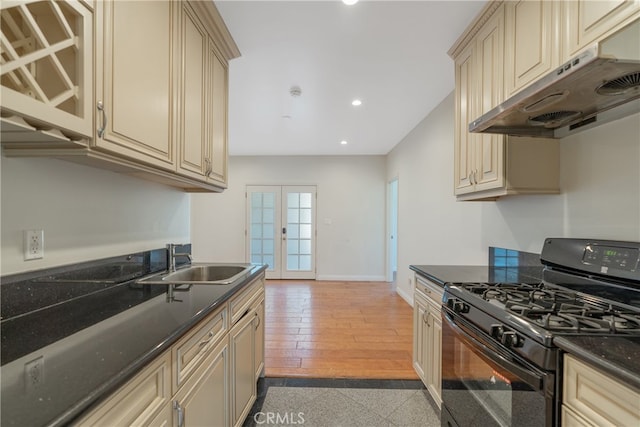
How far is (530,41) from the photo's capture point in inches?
56.4

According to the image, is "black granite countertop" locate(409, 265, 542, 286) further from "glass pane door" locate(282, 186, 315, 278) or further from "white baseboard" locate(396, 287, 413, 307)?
"glass pane door" locate(282, 186, 315, 278)

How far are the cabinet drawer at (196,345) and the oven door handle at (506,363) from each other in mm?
1219

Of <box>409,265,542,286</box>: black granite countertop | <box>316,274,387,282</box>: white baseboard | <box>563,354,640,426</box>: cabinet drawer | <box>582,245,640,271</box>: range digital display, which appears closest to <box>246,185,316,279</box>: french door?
<box>316,274,387,282</box>: white baseboard

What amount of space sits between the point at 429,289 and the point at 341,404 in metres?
1.04

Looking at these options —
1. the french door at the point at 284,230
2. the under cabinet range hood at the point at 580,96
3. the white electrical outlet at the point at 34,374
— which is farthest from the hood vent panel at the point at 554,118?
the french door at the point at 284,230

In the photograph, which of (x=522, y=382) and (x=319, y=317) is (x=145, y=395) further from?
(x=319, y=317)

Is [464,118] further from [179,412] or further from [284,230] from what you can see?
[284,230]

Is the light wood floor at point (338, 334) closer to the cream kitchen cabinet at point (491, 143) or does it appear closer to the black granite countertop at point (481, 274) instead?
the black granite countertop at point (481, 274)

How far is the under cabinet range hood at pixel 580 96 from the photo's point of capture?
952mm

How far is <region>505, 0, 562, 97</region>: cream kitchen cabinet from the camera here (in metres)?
1.30

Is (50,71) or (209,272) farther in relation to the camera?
(209,272)

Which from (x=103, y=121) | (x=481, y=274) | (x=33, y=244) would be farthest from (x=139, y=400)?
(x=481, y=274)

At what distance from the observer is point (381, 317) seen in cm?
370

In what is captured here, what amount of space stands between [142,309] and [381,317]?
3117 mm
